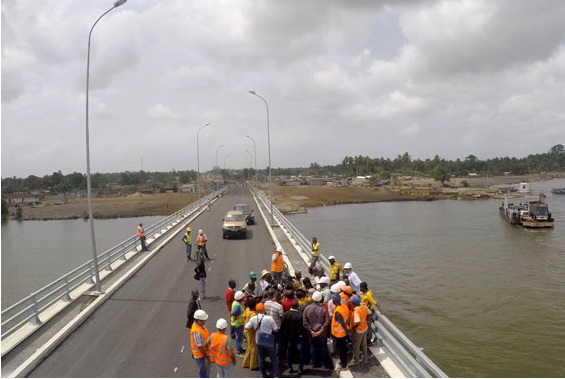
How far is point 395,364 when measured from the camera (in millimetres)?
9555

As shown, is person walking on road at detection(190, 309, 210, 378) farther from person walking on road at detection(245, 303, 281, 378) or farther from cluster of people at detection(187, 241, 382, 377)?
person walking on road at detection(245, 303, 281, 378)

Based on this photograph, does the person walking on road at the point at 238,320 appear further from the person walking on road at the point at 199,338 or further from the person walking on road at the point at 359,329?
the person walking on road at the point at 359,329

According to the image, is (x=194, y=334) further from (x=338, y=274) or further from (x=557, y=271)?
(x=557, y=271)

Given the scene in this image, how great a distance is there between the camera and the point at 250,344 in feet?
32.1

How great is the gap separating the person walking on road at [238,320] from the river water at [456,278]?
10.6 meters

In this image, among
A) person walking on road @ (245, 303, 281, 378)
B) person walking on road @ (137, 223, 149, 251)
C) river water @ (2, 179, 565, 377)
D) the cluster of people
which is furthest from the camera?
person walking on road @ (137, 223, 149, 251)

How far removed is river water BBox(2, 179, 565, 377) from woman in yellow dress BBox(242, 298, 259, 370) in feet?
35.3

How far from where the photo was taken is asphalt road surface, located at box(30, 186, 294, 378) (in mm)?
10141

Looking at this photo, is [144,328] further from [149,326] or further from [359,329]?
[359,329]

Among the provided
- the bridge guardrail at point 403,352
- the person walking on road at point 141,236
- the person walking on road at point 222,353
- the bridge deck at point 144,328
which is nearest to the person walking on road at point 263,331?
the bridge deck at point 144,328

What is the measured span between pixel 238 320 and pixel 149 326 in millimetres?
3832

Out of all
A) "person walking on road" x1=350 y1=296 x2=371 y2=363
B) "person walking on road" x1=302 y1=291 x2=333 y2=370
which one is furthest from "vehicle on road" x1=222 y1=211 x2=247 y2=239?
"person walking on road" x1=302 y1=291 x2=333 y2=370

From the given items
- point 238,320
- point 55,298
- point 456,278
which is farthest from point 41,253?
point 238,320

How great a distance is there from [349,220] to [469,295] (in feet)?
143
